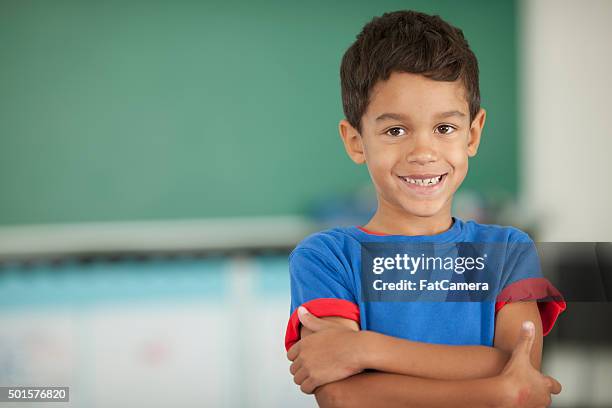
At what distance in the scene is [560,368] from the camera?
102cm

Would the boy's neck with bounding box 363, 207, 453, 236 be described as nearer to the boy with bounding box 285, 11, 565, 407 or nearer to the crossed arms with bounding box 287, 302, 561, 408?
the boy with bounding box 285, 11, 565, 407

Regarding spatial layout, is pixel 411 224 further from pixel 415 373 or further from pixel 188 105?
pixel 188 105

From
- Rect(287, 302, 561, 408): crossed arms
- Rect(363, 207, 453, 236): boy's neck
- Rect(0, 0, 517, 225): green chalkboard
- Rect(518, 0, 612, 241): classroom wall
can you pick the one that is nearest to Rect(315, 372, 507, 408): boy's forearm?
Rect(287, 302, 561, 408): crossed arms

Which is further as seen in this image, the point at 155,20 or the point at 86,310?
the point at 155,20

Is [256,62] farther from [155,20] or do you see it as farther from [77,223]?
[77,223]

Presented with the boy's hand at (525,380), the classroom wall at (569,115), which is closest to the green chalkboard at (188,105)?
the classroom wall at (569,115)

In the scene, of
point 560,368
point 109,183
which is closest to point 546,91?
point 109,183

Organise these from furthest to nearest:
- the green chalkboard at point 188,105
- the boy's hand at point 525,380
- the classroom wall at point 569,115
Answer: the green chalkboard at point 188,105 < the classroom wall at point 569,115 < the boy's hand at point 525,380

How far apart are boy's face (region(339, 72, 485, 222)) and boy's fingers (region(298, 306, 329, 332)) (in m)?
0.13

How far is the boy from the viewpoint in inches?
23.7

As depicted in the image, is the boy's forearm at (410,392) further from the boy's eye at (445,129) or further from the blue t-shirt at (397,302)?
the boy's eye at (445,129)

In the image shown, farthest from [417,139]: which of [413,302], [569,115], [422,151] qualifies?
[569,115]

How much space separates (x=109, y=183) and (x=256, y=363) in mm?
1203

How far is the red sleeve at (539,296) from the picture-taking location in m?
0.64
